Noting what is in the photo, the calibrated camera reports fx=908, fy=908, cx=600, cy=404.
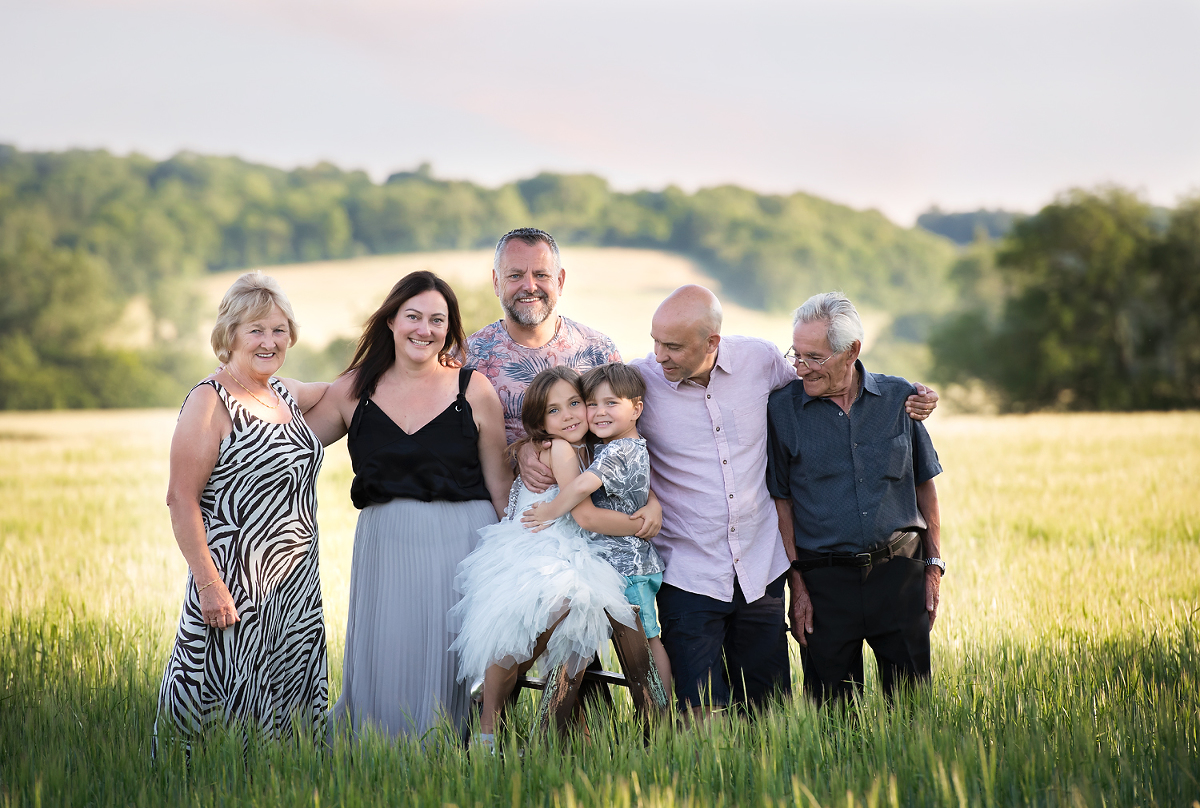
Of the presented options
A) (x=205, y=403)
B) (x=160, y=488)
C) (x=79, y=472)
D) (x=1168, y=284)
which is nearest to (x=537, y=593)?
(x=205, y=403)

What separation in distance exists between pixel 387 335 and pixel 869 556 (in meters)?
2.86

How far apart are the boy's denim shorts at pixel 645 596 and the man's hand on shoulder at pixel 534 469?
0.63 metres

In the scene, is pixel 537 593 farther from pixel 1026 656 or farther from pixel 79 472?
pixel 79 472

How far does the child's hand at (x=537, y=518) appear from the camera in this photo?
14.7 feet

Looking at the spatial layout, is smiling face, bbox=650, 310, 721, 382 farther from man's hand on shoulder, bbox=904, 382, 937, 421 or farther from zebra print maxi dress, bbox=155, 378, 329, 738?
zebra print maxi dress, bbox=155, 378, 329, 738

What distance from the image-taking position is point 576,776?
153 inches

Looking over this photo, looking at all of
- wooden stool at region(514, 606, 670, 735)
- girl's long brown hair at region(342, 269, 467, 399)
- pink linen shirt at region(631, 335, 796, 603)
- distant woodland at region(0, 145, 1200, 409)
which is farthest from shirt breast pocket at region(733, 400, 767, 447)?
distant woodland at region(0, 145, 1200, 409)

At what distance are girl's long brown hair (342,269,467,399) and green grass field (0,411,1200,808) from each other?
1.94 metres

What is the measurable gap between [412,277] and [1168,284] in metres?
49.2

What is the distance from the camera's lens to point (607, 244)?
3551 inches

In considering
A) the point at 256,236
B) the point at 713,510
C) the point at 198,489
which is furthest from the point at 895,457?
the point at 256,236

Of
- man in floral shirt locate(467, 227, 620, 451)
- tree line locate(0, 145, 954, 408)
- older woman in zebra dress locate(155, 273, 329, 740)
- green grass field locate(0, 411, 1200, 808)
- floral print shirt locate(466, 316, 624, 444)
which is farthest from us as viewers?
tree line locate(0, 145, 954, 408)

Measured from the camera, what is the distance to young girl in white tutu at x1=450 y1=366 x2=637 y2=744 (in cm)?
425

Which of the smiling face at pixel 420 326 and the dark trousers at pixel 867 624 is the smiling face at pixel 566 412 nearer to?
the smiling face at pixel 420 326
